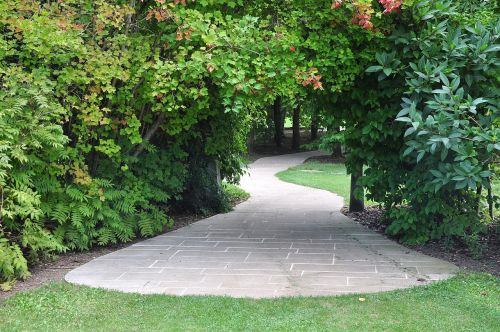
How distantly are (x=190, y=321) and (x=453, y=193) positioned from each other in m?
4.18

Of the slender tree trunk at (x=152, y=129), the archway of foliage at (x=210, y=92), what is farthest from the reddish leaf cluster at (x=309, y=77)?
the slender tree trunk at (x=152, y=129)

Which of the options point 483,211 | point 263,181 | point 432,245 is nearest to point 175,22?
point 432,245

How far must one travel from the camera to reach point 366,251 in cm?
737

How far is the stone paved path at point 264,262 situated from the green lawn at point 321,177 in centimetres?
376

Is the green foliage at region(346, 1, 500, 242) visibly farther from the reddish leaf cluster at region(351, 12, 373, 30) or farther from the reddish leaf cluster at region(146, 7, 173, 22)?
the reddish leaf cluster at region(146, 7, 173, 22)

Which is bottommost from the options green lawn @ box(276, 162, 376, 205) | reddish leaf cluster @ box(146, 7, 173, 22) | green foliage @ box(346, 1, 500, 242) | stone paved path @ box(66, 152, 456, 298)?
green lawn @ box(276, 162, 376, 205)

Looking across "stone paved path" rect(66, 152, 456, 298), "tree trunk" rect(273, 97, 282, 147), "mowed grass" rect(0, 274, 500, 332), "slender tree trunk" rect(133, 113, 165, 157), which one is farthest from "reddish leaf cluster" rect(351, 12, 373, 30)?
"tree trunk" rect(273, 97, 282, 147)

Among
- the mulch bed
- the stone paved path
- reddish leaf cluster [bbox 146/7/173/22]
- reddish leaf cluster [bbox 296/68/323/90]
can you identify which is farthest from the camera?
reddish leaf cluster [bbox 146/7/173/22]

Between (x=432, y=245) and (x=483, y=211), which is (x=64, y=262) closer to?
(x=432, y=245)

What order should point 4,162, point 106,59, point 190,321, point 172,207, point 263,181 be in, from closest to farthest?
point 190,321 < point 4,162 < point 106,59 < point 172,207 < point 263,181

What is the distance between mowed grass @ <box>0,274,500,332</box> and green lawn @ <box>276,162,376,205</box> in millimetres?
7057

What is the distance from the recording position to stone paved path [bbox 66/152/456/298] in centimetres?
577

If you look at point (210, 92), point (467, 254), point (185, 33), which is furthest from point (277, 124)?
point (185, 33)

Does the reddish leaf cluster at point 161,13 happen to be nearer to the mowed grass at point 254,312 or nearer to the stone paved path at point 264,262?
the stone paved path at point 264,262
